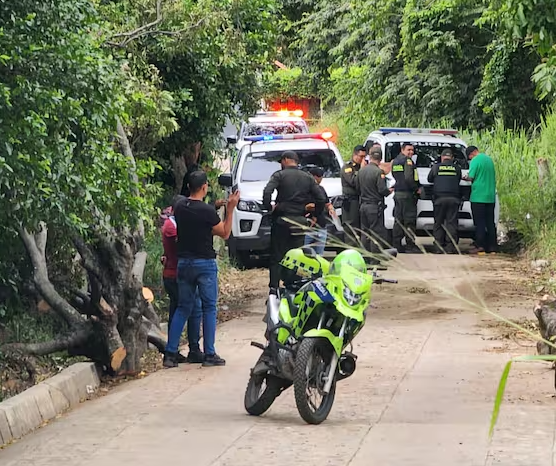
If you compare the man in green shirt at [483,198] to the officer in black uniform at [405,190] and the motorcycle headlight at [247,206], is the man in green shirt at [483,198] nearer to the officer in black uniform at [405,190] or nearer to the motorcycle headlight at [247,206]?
the officer in black uniform at [405,190]

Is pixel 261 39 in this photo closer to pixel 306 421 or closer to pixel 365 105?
pixel 306 421

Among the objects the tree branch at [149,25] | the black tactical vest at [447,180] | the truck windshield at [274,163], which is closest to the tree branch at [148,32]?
Answer: the tree branch at [149,25]

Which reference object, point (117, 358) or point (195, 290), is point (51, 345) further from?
point (195, 290)

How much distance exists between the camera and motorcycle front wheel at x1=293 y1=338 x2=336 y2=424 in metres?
7.46

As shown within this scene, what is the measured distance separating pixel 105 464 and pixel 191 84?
8.19 meters

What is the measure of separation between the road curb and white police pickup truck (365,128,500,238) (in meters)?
10.4

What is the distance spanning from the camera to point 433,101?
26.8 meters

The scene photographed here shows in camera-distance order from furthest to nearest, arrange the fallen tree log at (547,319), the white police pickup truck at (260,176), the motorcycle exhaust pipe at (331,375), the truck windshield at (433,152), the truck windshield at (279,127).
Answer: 1. the truck windshield at (279,127)
2. the truck windshield at (433,152)
3. the white police pickup truck at (260,176)
4. the fallen tree log at (547,319)
5. the motorcycle exhaust pipe at (331,375)

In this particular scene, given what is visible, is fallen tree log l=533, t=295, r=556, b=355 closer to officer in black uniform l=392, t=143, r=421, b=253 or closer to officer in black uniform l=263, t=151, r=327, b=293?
officer in black uniform l=263, t=151, r=327, b=293

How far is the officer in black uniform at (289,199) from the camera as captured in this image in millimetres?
12625

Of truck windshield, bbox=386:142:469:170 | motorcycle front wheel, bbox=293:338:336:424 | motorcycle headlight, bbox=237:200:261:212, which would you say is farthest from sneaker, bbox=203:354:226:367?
truck windshield, bbox=386:142:469:170

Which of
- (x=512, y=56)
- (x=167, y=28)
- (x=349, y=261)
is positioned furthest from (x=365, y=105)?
(x=349, y=261)

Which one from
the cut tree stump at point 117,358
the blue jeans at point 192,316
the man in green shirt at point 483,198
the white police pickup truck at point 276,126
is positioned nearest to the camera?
the cut tree stump at point 117,358

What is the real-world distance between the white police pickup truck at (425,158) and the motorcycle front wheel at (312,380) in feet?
37.5
